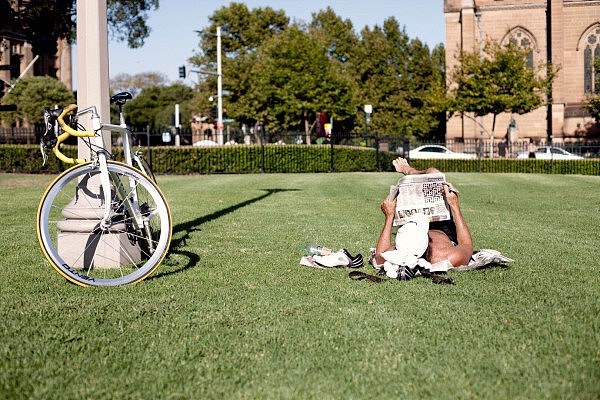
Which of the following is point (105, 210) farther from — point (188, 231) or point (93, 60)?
point (188, 231)

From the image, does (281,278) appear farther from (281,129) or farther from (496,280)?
(281,129)

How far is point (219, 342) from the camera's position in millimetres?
3744

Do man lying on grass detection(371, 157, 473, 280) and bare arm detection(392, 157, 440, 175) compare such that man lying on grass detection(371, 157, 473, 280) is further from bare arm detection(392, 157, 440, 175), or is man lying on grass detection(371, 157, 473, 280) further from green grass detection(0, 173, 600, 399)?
green grass detection(0, 173, 600, 399)

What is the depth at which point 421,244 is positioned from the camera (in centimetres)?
555

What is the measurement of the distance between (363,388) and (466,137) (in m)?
49.2

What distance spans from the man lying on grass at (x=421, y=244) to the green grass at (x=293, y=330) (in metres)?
0.17

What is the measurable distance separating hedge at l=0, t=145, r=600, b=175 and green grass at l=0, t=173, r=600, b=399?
17709mm

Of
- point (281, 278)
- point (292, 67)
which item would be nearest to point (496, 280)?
point (281, 278)

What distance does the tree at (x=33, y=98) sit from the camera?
57219mm

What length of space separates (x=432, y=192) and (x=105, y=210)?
2635mm

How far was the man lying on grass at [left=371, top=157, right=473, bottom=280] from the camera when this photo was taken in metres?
5.49

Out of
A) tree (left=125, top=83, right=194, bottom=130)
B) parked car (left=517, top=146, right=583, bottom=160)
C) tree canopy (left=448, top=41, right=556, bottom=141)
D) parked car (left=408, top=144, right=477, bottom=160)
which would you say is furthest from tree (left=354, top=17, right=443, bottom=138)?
tree (left=125, top=83, right=194, bottom=130)

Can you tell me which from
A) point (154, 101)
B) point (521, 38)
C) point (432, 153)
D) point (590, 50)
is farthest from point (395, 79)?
point (154, 101)

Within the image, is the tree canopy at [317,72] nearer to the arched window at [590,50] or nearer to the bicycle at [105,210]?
the arched window at [590,50]
